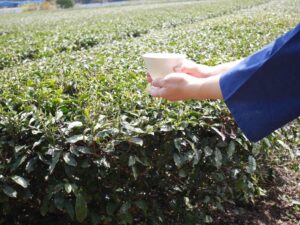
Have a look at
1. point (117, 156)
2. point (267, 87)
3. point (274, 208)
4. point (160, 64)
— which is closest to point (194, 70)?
point (160, 64)

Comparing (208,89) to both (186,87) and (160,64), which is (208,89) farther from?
(160,64)

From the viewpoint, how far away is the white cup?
4.96 ft

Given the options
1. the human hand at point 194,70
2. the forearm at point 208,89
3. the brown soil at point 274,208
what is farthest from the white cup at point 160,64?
the brown soil at point 274,208

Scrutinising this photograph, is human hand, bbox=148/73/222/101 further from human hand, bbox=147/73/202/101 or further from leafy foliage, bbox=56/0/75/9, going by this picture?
leafy foliage, bbox=56/0/75/9

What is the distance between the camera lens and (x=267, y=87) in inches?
49.2

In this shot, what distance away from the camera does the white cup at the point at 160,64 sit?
151 cm

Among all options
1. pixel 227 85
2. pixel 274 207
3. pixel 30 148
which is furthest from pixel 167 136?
pixel 274 207

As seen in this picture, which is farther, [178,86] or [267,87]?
[178,86]

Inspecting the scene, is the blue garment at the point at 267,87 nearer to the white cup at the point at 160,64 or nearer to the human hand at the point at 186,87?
→ the human hand at the point at 186,87

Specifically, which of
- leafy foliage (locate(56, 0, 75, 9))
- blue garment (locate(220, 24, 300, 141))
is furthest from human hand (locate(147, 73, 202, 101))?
leafy foliage (locate(56, 0, 75, 9))

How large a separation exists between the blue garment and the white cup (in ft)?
0.87

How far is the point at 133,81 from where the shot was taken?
2719mm

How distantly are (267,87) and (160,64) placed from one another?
16.4 inches

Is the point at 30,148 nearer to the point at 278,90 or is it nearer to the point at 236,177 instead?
the point at 236,177
